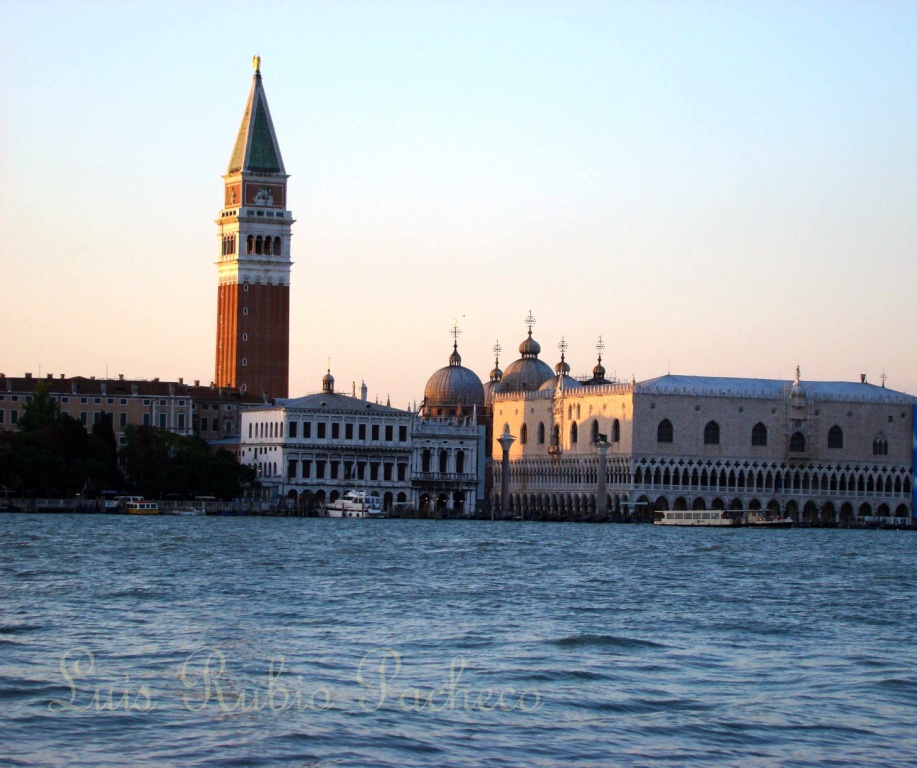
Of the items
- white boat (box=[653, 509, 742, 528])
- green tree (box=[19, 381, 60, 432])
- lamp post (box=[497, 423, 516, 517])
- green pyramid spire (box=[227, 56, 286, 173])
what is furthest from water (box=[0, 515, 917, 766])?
green pyramid spire (box=[227, 56, 286, 173])

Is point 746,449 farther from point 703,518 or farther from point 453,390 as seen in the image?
point 453,390

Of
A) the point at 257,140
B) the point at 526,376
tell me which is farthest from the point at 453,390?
the point at 257,140

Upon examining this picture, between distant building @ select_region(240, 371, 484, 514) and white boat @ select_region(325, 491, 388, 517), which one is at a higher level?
distant building @ select_region(240, 371, 484, 514)

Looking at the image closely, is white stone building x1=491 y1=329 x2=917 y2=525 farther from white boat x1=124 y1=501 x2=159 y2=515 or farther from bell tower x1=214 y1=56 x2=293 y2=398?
white boat x1=124 y1=501 x2=159 y2=515

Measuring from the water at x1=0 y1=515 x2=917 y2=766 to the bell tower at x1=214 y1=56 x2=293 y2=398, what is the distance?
69112mm

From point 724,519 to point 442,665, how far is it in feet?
235

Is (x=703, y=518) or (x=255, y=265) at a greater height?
(x=255, y=265)

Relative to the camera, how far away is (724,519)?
93688 millimetres

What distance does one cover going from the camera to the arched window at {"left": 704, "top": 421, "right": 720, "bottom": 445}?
105312 millimetres

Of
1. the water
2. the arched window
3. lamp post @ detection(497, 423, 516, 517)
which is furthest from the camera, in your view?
lamp post @ detection(497, 423, 516, 517)

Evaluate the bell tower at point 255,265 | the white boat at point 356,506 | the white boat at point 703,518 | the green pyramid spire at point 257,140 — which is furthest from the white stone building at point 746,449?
the green pyramid spire at point 257,140

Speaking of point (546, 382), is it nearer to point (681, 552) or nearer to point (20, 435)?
point (20, 435)

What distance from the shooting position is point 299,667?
2277cm

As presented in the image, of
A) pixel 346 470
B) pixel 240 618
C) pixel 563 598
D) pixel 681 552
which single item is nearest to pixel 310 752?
pixel 240 618
